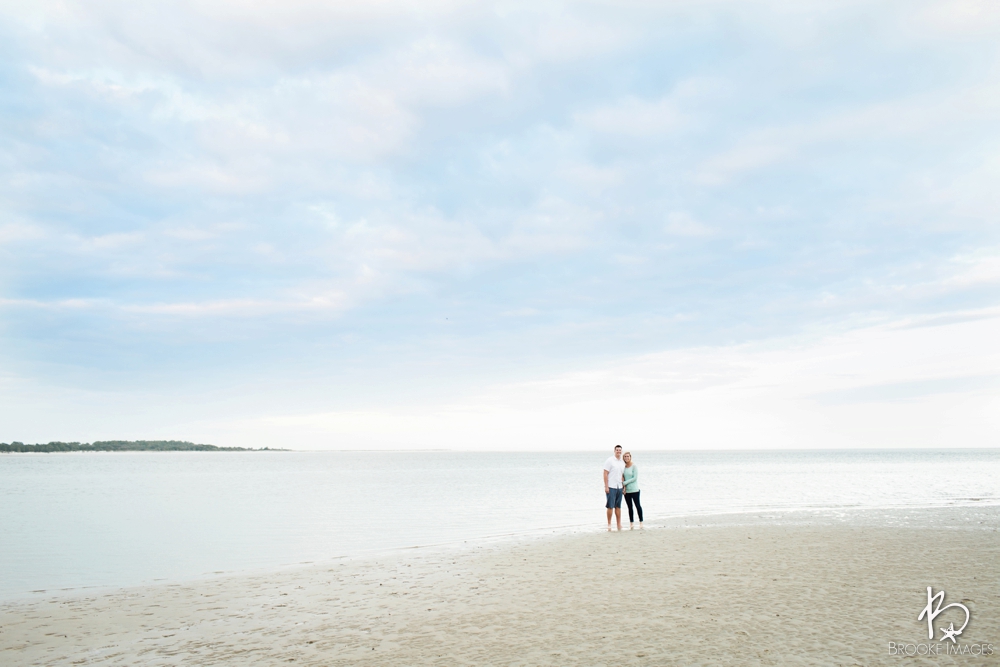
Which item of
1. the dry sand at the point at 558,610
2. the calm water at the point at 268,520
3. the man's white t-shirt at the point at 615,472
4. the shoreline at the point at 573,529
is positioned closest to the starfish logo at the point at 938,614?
the dry sand at the point at 558,610

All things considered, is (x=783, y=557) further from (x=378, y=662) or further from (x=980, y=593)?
(x=378, y=662)

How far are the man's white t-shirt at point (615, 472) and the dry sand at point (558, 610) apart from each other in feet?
10.7

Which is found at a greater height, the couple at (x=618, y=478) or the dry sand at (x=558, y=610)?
the couple at (x=618, y=478)

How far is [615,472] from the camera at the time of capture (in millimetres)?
20906

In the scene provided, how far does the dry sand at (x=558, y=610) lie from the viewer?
340 inches

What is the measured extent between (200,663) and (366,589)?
15.8 feet

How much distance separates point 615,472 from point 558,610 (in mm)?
10425

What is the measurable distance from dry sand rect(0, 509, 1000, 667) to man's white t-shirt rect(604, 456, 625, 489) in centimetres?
325

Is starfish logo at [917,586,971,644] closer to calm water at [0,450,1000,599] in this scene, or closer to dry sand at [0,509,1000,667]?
dry sand at [0,509,1000,667]

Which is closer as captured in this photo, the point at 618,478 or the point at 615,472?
the point at 615,472

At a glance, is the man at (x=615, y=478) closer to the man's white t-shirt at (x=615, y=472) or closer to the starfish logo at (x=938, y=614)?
the man's white t-shirt at (x=615, y=472)

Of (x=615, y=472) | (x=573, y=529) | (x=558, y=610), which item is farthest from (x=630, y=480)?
(x=558, y=610)

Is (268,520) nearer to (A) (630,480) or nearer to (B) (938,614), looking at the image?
(A) (630,480)

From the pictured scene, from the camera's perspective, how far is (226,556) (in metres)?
19.9
